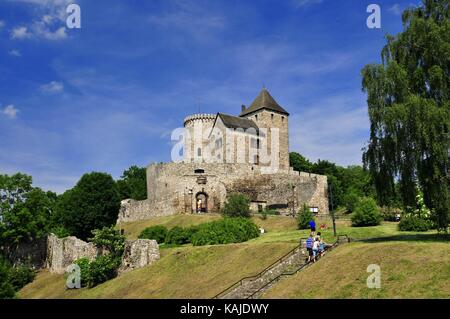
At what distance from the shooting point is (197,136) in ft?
246

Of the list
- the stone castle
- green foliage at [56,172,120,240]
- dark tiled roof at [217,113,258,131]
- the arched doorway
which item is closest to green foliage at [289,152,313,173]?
the stone castle

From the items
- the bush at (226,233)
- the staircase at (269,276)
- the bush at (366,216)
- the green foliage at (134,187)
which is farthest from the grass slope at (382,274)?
the green foliage at (134,187)

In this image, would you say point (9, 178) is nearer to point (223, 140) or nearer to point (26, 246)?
point (26, 246)

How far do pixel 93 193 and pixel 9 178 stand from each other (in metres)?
12.1

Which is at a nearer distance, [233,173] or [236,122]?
[233,173]

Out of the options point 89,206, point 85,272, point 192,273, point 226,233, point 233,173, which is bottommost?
point 85,272

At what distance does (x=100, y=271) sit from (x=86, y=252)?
652 centimetres

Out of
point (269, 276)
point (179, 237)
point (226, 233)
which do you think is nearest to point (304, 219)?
point (226, 233)

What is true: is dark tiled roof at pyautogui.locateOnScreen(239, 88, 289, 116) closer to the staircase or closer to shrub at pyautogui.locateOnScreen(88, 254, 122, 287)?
shrub at pyautogui.locateOnScreen(88, 254, 122, 287)

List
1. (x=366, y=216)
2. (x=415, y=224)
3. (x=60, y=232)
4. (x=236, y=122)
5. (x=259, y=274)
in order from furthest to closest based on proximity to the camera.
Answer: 1. (x=236, y=122)
2. (x=60, y=232)
3. (x=366, y=216)
4. (x=415, y=224)
5. (x=259, y=274)

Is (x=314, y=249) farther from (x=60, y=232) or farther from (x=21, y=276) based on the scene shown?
(x=60, y=232)

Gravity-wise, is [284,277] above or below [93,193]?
below
